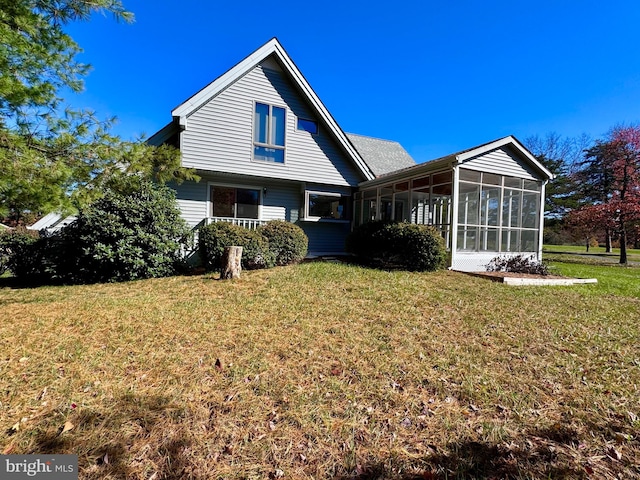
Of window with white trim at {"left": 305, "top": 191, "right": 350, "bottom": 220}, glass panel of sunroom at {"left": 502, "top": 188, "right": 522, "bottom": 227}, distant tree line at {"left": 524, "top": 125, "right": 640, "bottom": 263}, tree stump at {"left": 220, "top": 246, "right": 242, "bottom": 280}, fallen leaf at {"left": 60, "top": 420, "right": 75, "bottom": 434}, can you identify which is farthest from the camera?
distant tree line at {"left": 524, "top": 125, "right": 640, "bottom": 263}

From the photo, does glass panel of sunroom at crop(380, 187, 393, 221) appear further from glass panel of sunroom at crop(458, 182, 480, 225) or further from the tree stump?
the tree stump

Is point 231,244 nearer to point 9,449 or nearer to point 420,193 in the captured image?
point 9,449

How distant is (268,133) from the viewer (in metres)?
11.1

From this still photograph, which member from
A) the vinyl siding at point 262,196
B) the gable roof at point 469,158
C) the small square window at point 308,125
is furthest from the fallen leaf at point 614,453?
the small square window at point 308,125

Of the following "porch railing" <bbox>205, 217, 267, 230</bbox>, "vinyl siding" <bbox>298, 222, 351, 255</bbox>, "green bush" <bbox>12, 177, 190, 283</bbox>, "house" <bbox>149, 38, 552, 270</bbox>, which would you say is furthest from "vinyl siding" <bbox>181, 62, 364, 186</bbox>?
"green bush" <bbox>12, 177, 190, 283</bbox>

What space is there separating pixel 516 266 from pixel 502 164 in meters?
3.59

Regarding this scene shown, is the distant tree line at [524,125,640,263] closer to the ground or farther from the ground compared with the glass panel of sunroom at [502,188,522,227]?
farther from the ground

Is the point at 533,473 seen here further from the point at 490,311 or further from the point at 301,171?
the point at 301,171

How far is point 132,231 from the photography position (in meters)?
7.38

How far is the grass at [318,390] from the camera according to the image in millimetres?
1986

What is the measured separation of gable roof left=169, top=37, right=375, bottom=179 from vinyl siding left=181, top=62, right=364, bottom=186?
0.86 ft

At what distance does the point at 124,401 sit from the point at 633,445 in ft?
13.2

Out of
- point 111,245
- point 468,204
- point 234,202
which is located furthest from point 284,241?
point 468,204

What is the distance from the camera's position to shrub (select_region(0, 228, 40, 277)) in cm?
771
